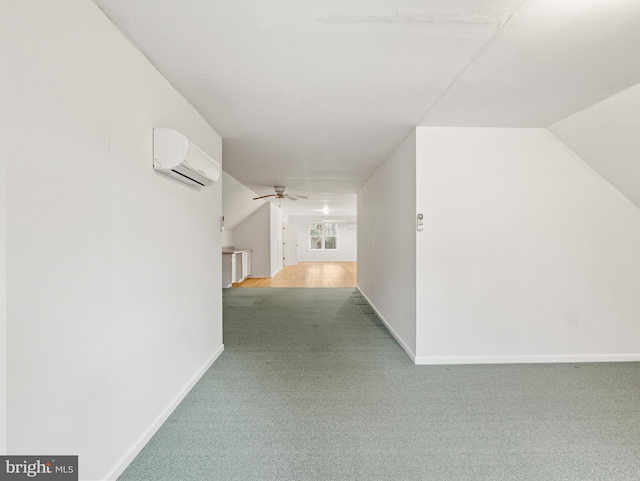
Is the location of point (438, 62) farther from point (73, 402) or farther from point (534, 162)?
point (73, 402)

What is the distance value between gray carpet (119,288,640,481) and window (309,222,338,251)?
10.2 metres

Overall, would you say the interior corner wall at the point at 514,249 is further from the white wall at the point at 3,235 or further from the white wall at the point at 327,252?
the white wall at the point at 327,252

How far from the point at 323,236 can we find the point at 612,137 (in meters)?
11.2

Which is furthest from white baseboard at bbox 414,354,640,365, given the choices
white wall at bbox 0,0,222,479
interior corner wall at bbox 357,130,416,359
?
white wall at bbox 0,0,222,479

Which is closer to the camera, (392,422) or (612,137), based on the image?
(392,422)

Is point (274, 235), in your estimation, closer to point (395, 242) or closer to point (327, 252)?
point (327, 252)

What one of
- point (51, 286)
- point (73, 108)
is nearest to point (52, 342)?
point (51, 286)

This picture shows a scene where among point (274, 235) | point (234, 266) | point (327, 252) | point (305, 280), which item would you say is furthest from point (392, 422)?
point (327, 252)

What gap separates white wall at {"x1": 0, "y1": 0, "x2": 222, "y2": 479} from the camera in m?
0.97

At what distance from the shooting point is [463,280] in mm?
2758

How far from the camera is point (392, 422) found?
6.15 feet

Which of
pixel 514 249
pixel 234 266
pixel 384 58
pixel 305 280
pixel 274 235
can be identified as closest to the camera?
pixel 384 58

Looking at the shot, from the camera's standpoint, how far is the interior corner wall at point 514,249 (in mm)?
2746

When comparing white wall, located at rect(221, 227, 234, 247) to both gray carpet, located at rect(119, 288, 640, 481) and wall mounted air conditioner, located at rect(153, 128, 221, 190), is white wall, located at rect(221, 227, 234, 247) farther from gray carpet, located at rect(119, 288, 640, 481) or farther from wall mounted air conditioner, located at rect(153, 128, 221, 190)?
wall mounted air conditioner, located at rect(153, 128, 221, 190)
